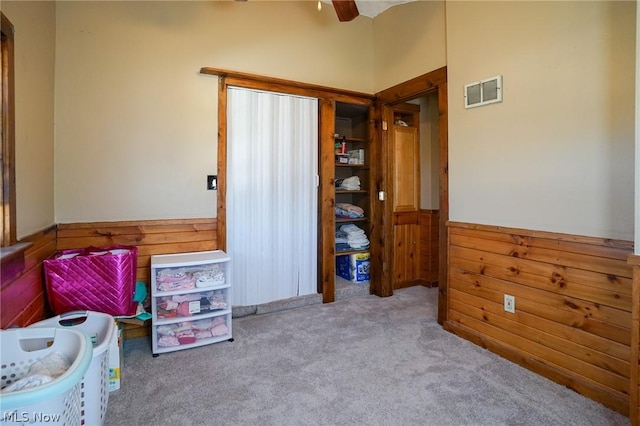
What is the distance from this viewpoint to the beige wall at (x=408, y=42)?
9.43 ft

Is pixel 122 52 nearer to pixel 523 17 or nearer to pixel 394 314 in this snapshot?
pixel 523 17

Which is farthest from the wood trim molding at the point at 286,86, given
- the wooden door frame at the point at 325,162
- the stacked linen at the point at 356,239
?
the stacked linen at the point at 356,239

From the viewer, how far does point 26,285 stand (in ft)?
5.66

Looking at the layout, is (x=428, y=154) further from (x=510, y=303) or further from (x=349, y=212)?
A: (x=510, y=303)

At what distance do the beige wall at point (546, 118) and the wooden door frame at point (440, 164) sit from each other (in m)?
0.08

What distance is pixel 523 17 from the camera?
85.9 inches

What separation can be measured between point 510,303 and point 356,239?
174 cm

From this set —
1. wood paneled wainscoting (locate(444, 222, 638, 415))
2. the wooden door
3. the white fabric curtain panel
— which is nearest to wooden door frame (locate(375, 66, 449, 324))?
wood paneled wainscoting (locate(444, 222, 638, 415))

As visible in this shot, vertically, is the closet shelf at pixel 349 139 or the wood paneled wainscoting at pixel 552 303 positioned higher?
the closet shelf at pixel 349 139

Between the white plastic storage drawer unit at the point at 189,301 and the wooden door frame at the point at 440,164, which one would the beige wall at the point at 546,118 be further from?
the white plastic storage drawer unit at the point at 189,301

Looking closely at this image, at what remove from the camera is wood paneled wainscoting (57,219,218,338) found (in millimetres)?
2439

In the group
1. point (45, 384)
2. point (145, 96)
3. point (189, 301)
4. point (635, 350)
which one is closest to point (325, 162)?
point (145, 96)

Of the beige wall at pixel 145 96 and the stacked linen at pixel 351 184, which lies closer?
the beige wall at pixel 145 96

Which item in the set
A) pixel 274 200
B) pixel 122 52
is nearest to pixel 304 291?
pixel 274 200
